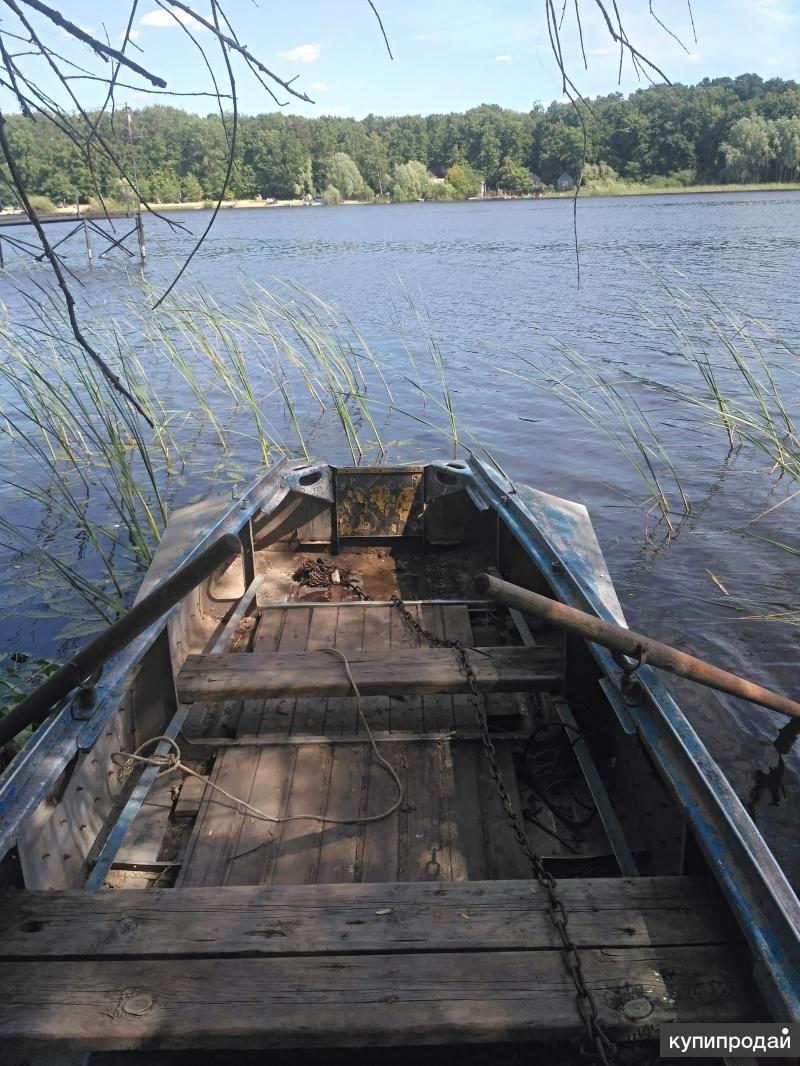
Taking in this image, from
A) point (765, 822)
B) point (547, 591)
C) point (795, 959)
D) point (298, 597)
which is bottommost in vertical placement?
point (765, 822)

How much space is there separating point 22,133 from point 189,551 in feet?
7.32

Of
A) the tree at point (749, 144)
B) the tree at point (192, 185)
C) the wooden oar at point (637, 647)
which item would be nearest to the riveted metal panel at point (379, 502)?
the tree at point (192, 185)

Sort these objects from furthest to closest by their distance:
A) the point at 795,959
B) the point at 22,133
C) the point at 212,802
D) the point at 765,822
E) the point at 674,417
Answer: the point at 674,417 → the point at 765,822 → the point at 212,802 → the point at 22,133 → the point at 795,959

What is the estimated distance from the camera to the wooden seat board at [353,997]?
172 cm

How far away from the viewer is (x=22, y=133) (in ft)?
7.45

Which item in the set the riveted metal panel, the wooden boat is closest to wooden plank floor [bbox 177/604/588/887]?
the wooden boat

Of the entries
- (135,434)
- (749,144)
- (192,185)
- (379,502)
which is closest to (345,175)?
(749,144)

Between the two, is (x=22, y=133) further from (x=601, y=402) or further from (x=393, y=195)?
(x=393, y=195)

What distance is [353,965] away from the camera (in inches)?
73.5

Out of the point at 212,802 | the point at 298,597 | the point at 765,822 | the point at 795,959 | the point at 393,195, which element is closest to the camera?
the point at 795,959

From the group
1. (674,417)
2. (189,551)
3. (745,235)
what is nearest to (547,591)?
(189,551)

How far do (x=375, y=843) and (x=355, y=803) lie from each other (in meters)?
0.23

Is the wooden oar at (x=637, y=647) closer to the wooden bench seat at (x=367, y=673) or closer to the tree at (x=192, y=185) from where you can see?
the wooden bench seat at (x=367, y=673)

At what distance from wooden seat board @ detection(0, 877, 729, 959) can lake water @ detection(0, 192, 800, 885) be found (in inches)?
65.0
